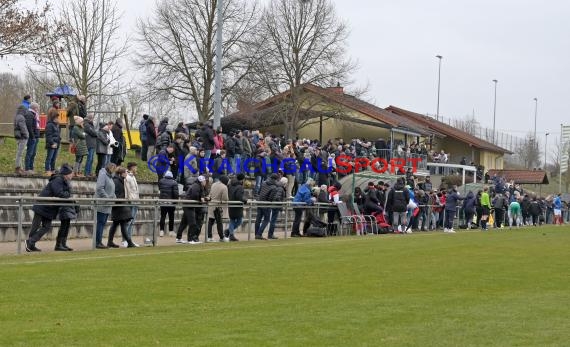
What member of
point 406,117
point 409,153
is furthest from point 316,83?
point 406,117

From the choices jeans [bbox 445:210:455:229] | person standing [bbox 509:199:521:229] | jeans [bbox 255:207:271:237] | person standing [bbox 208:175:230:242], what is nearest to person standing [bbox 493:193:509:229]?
person standing [bbox 509:199:521:229]

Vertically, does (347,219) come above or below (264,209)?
below

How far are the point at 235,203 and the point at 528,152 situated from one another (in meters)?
106

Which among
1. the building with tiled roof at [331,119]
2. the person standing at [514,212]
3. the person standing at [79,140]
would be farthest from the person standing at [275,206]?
the building with tiled roof at [331,119]

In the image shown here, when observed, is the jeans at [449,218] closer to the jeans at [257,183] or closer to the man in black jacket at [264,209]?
the jeans at [257,183]

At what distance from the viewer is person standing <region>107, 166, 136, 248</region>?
21.8 metres

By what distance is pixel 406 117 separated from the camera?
86.7m

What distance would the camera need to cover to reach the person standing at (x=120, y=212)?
71.5 feet

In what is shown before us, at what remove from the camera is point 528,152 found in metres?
127

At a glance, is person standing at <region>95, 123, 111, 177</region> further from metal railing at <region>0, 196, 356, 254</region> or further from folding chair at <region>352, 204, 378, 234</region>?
folding chair at <region>352, 204, 378, 234</region>

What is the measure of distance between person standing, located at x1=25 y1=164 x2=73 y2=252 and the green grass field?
36.1 inches

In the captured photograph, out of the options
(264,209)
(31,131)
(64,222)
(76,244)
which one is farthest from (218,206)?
(64,222)

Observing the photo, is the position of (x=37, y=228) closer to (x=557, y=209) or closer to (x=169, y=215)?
(x=169, y=215)

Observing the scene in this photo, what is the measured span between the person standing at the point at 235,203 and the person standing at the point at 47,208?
20.9 ft
